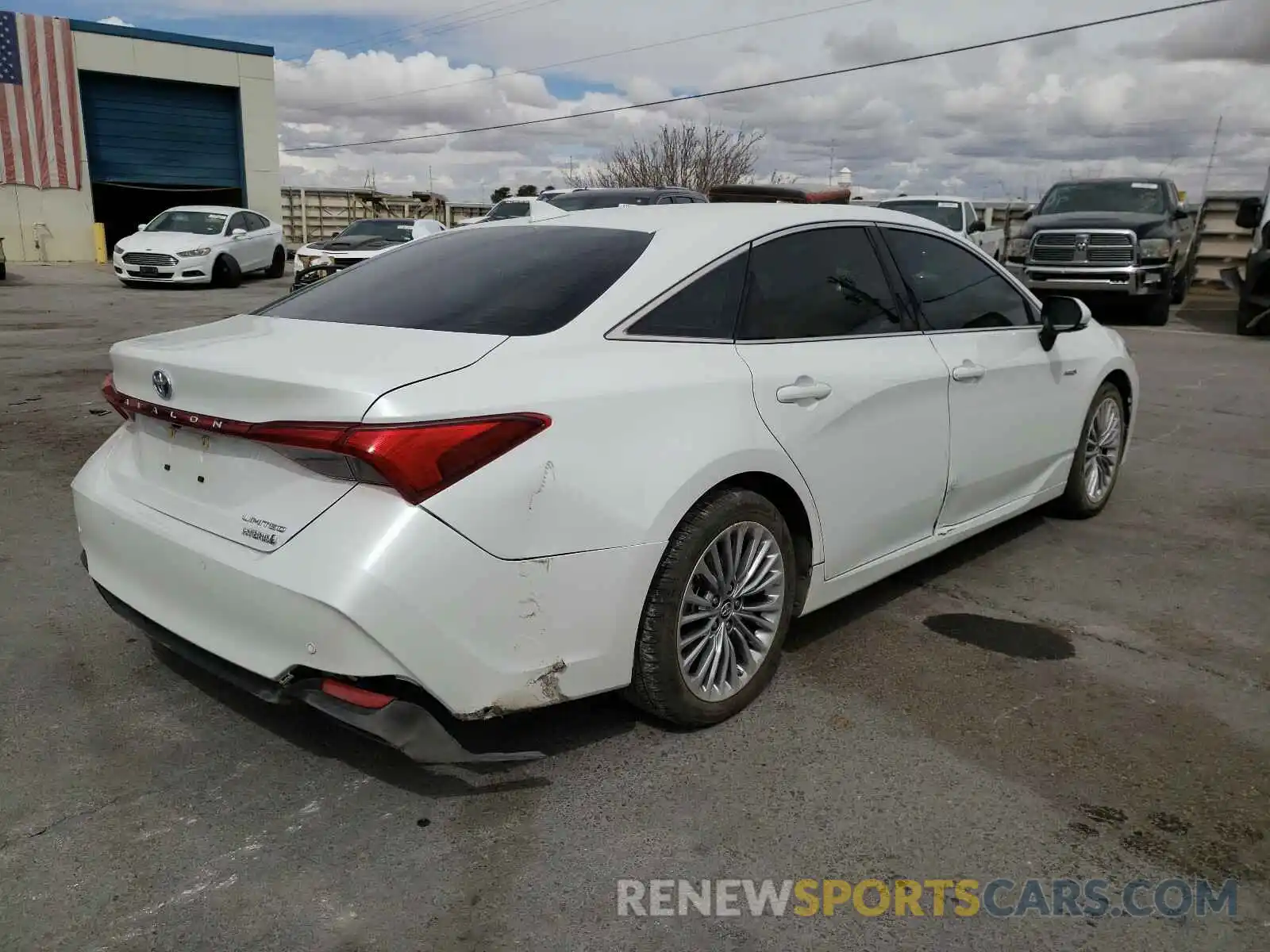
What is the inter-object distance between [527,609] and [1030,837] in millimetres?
1421

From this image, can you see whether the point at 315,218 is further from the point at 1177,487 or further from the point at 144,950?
the point at 144,950

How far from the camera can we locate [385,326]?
9.74 ft

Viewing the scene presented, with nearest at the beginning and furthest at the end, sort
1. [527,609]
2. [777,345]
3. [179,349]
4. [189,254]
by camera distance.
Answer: [527,609], [179,349], [777,345], [189,254]

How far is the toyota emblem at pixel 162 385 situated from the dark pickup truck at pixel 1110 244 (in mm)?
14643

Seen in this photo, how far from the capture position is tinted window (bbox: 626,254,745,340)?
305 cm

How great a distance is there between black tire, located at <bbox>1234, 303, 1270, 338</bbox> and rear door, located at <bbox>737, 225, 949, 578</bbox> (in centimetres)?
1251

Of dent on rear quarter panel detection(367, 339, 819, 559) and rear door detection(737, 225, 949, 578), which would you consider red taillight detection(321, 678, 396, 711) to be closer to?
dent on rear quarter panel detection(367, 339, 819, 559)

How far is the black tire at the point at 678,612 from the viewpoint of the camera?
114 inches

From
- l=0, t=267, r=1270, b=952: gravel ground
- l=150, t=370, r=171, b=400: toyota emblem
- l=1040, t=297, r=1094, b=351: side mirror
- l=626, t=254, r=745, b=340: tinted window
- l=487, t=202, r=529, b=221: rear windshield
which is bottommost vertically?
l=0, t=267, r=1270, b=952: gravel ground

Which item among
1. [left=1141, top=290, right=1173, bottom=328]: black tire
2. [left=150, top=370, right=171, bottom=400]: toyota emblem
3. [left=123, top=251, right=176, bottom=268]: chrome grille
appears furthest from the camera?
[left=123, top=251, right=176, bottom=268]: chrome grille

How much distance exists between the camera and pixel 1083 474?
524 cm

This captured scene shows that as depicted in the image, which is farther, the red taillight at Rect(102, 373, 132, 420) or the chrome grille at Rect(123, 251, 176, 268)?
the chrome grille at Rect(123, 251, 176, 268)

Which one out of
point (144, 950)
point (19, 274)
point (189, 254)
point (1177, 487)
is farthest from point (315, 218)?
point (144, 950)

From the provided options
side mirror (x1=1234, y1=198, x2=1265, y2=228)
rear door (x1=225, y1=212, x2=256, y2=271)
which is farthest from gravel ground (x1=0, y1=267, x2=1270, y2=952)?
rear door (x1=225, y1=212, x2=256, y2=271)
